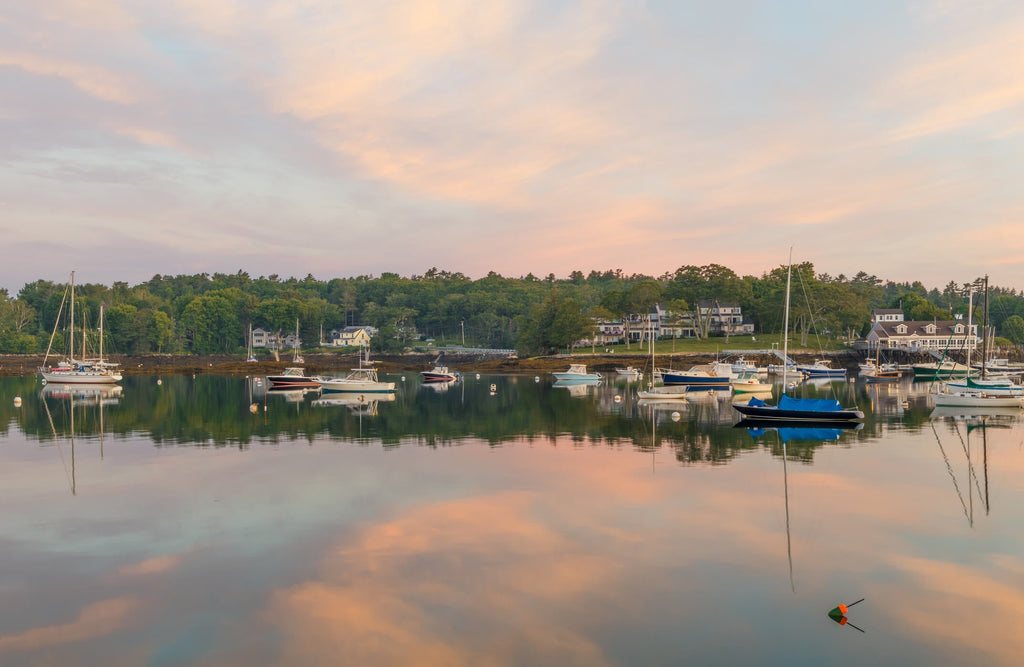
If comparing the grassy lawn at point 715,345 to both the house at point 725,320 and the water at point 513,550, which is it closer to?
the house at point 725,320

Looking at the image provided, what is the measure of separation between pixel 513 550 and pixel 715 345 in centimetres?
13659

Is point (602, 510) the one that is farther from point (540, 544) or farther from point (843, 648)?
point (843, 648)

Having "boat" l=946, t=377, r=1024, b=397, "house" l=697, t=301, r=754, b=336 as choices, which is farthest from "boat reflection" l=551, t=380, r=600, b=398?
"house" l=697, t=301, r=754, b=336

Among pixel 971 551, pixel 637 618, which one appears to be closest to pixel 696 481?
pixel 971 551

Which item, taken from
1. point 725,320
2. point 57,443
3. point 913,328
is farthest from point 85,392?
point 913,328

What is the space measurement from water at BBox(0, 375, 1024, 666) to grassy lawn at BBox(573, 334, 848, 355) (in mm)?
101193

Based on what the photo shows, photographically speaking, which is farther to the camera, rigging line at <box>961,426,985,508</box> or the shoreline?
the shoreline

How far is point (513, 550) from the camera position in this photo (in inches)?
849

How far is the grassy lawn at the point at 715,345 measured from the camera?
145250 millimetres

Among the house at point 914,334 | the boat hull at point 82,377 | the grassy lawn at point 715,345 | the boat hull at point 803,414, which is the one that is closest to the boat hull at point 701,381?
the boat hull at point 803,414

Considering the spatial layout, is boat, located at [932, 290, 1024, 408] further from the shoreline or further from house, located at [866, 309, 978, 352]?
house, located at [866, 309, 978, 352]

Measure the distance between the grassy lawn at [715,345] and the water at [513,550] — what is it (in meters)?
101

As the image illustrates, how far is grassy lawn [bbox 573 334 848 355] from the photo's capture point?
145 m

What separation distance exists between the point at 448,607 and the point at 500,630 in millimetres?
1780
